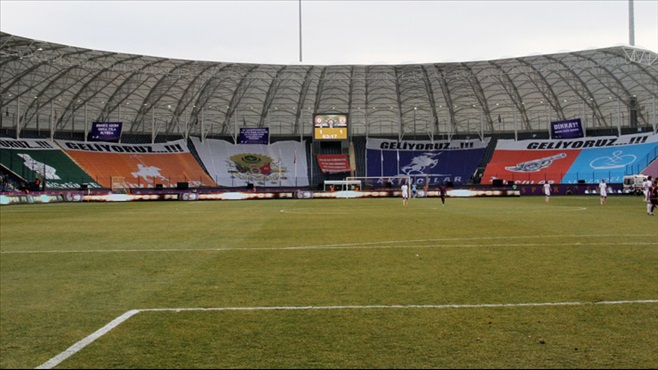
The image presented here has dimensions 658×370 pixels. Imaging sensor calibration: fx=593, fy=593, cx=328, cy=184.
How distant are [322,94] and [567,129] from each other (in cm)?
3548

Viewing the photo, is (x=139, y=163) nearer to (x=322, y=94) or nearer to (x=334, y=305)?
(x=322, y=94)

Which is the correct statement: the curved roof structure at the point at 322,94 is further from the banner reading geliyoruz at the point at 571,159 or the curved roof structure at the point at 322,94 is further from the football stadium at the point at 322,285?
the football stadium at the point at 322,285

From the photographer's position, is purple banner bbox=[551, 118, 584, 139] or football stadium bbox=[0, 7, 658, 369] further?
purple banner bbox=[551, 118, 584, 139]

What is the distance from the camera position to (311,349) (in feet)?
18.9

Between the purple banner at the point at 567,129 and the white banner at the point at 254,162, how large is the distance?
35835mm

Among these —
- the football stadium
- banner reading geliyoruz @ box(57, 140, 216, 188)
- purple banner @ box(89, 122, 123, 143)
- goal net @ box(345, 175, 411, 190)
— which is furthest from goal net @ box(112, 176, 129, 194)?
goal net @ box(345, 175, 411, 190)

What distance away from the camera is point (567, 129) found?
80812 millimetres

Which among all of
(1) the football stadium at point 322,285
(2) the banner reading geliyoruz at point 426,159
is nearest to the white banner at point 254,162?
(2) the banner reading geliyoruz at point 426,159

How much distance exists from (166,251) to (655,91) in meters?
83.3

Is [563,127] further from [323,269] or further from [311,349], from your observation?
[311,349]

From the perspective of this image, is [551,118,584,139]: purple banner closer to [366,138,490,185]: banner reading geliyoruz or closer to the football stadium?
[366,138,490,185]: banner reading geliyoruz

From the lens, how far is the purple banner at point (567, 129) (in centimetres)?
8012

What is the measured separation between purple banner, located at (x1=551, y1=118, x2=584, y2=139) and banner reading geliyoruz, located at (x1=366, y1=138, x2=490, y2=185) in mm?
11480

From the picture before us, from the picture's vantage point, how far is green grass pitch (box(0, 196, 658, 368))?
5.58m
